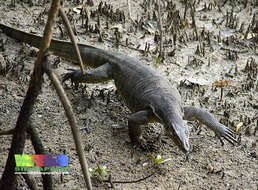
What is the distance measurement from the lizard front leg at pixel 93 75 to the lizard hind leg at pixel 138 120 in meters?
1.05

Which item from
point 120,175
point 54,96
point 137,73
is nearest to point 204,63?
point 137,73

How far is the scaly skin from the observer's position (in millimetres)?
4434

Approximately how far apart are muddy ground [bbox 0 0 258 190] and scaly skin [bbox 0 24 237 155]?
0.27 meters

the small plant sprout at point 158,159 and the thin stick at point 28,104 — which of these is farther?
the small plant sprout at point 158,159

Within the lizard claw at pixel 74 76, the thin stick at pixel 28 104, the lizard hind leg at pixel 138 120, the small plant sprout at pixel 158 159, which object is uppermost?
the thin stick at pixel 28 104

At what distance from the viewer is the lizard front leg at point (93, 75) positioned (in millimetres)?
5387

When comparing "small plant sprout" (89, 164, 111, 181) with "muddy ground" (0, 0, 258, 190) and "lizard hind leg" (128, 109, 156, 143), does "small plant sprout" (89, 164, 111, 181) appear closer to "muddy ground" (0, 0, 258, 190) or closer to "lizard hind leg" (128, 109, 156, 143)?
"muddy ground" (0, 0, 258, 190)

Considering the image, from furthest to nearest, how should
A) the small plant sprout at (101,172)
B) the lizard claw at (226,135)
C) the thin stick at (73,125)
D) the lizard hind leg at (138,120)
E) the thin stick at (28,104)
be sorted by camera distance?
the lizard claw at (226,135), the lizard hind leg at (138,120), the small plant sprout at (101,172), the thin stick at (28,104), the thin stick at (73,125)

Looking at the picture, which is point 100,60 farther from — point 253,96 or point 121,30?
point 253,96

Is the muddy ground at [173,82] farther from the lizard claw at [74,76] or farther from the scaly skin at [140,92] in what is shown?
the scaly skin at [140,92]

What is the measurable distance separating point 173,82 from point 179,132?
7.42ft

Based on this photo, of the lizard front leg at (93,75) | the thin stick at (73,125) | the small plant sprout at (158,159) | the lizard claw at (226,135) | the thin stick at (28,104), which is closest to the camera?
the thin stick at (73,125)

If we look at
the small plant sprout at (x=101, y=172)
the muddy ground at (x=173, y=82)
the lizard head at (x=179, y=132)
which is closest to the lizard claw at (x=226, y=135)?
the muddy ground at (x=173, y=82)

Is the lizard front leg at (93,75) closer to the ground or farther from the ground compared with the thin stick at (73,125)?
closer to the ground
